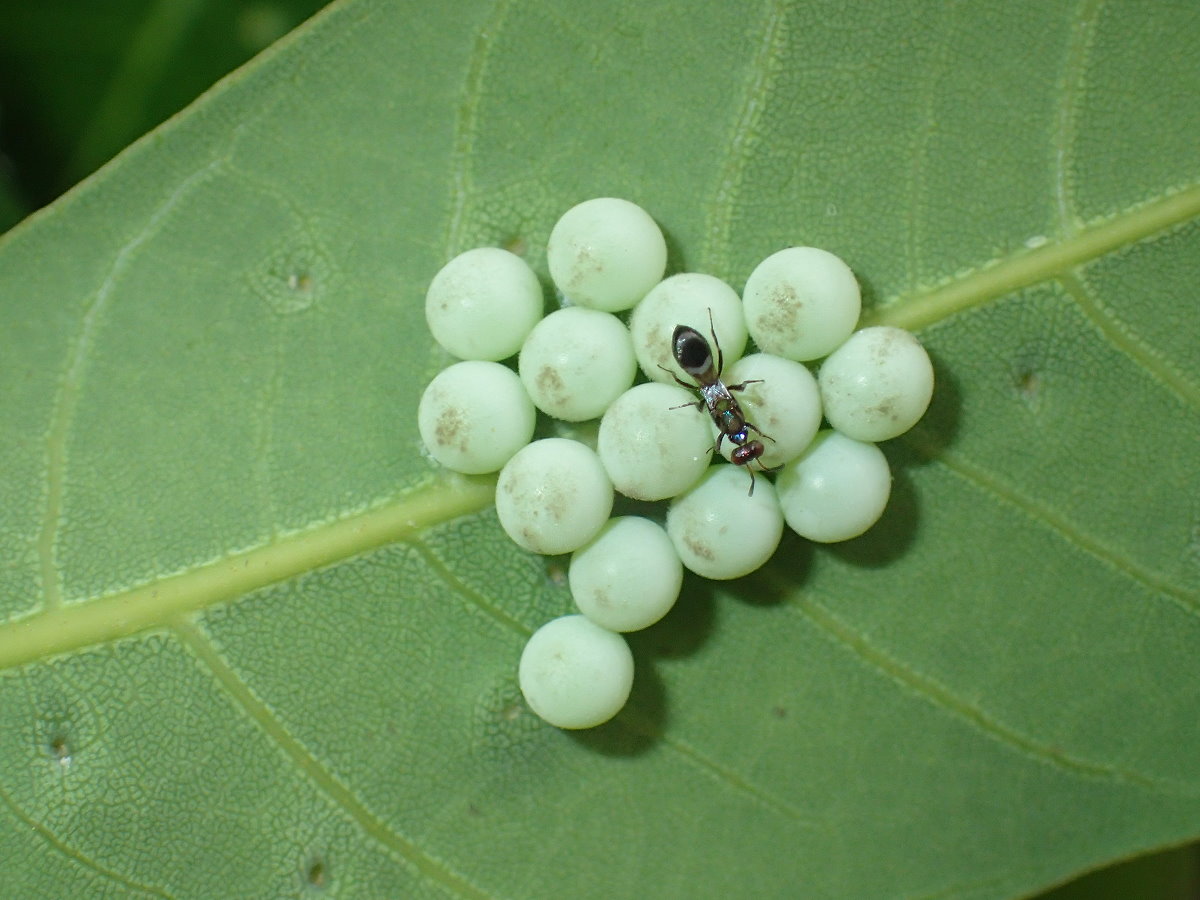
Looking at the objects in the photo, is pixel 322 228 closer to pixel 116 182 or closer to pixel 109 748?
pixel 116 182

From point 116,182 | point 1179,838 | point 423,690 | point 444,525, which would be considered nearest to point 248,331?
point 116,182

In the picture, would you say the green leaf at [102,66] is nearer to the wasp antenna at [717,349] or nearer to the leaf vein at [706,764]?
the wasp antenna at [717,349]

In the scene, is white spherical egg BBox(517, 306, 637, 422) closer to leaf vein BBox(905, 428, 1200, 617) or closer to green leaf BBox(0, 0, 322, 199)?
leaf vein BBox(905, 428, 1200, 617)

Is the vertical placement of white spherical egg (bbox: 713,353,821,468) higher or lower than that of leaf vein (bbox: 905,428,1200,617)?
higher

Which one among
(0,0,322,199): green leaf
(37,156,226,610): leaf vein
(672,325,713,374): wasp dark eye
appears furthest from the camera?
(0,0,322,199): green leaf

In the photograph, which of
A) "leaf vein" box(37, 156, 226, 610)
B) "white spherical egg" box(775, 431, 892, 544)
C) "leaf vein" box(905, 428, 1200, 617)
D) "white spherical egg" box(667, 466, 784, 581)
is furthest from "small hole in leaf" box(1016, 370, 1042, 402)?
"leaf vein" box(37, 156, 226, 610)

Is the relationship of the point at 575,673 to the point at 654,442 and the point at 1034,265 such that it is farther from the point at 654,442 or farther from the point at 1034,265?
the point at 1034,265

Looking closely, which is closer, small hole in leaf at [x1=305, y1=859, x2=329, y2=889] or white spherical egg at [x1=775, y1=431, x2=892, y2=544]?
white spherical egg at [x1=775, y1=431, x2=892, y2=544]

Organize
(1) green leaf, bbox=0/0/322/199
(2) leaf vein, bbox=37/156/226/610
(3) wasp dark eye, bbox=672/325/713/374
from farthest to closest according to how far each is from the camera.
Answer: (1) green leaf, bbox=0/0/322/199 < (2) leaf vein, bbox=37/156/226/610 < (3) wasp dark eye, bbox=672/325/713/374
